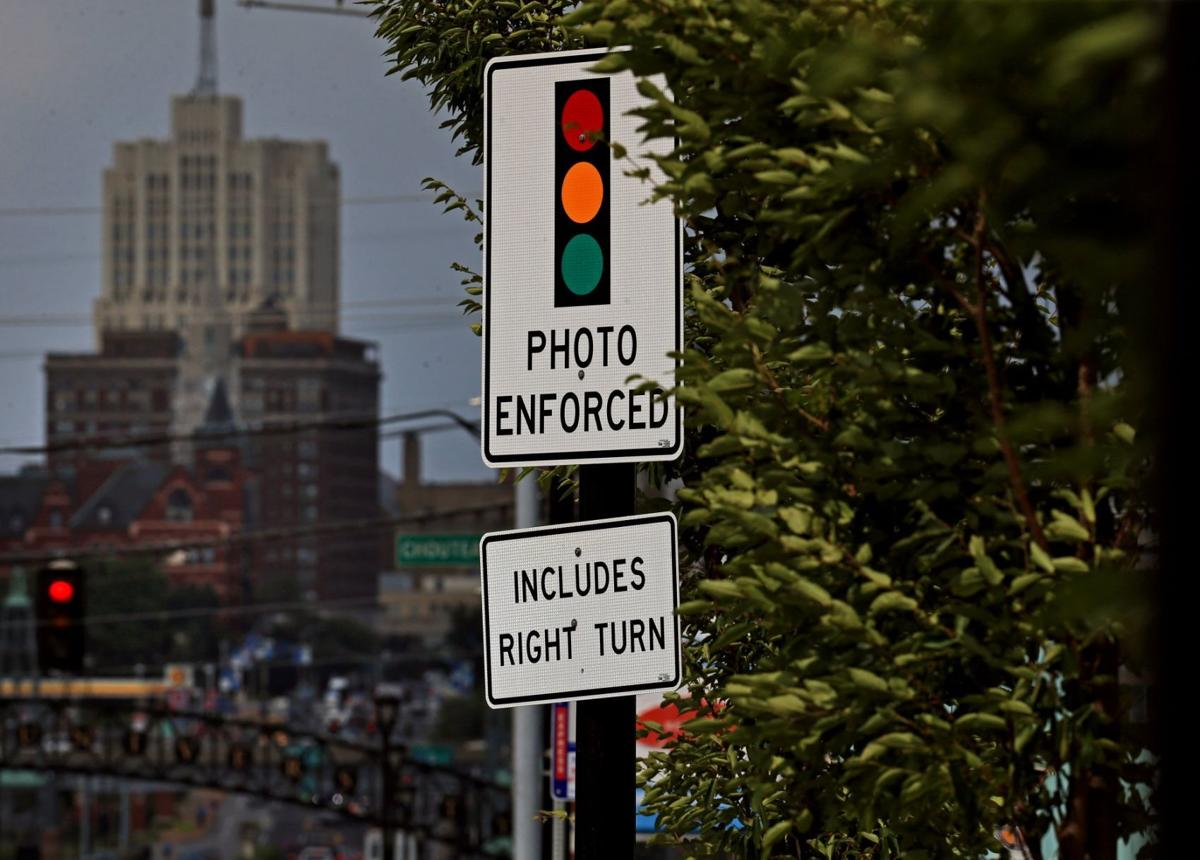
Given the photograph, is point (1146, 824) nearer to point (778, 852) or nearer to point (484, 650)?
point (484, 650)

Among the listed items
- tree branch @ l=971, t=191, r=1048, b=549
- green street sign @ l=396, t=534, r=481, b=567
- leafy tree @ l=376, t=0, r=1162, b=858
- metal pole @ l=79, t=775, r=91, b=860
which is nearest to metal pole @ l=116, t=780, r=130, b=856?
metal pole @ l=79, t=775, r=91, b=860

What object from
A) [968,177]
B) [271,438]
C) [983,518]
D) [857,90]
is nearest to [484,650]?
[983,518]

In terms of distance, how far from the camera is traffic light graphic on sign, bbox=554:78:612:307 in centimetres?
529

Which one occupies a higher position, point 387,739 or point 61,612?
point 61,612

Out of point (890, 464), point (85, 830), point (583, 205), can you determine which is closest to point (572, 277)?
point (583, 205)

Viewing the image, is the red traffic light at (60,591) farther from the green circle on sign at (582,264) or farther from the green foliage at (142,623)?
the green foliage at (142,623)

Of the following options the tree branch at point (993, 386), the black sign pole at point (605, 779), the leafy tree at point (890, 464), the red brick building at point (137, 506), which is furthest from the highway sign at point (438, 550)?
the red brick building at point (137, 506)

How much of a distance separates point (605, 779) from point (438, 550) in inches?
760

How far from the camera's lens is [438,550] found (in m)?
24.5

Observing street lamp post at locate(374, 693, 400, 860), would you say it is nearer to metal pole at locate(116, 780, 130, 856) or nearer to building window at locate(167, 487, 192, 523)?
metal pole at locate(116, 780, 130, 856)

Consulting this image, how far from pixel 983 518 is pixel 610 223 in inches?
61.1

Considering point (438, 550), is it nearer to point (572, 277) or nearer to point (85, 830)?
point (572, 277)

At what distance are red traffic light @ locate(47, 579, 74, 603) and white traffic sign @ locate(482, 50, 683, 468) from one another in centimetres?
2075

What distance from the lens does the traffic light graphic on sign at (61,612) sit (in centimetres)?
2511
